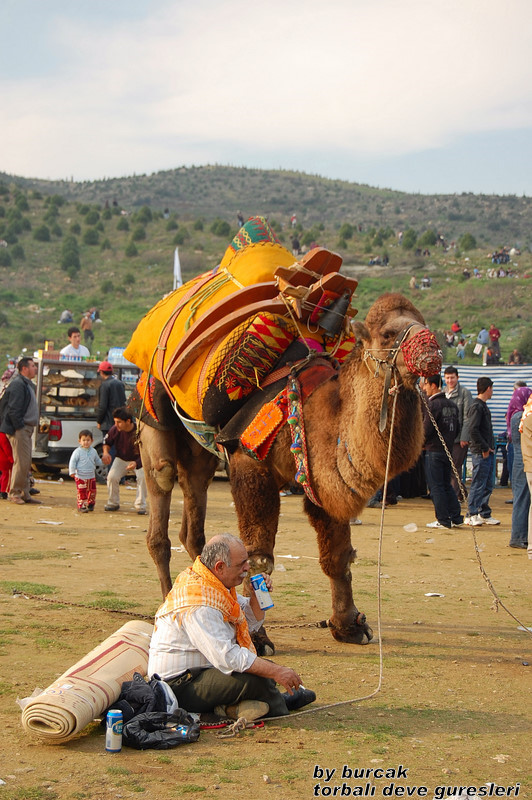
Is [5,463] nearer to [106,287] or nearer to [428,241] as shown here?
[106,287]

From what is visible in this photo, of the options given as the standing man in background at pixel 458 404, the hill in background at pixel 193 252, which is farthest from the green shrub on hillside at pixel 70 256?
the standing man in background at pixel 458 404

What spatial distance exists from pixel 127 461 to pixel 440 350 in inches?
417

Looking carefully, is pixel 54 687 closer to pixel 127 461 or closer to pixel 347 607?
pixel 347 607

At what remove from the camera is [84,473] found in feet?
48.8

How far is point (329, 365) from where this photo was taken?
6.90m

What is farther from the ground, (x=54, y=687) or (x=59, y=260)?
(x=59, y=260)

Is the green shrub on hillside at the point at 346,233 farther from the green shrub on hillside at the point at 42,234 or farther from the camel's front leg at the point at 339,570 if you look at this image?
the camel's front leg at the point at 339,570

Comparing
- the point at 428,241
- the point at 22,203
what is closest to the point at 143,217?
the point at 22,203

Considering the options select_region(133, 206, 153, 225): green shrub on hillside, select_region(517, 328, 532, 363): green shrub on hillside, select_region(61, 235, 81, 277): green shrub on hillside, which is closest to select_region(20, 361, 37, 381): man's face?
select_region(517, 328, 532, 363): green shrub on hillside

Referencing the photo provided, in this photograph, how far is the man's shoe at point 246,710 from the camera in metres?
5.11

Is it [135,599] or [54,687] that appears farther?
[135,599]

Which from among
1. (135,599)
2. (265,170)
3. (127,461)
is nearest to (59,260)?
(127,461)

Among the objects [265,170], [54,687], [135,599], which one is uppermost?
[265,170]

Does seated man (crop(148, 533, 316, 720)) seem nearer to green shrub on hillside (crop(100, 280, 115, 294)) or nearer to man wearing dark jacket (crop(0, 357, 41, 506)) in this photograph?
man wearing dark jacket (crop(0, 357, 41, 506))
